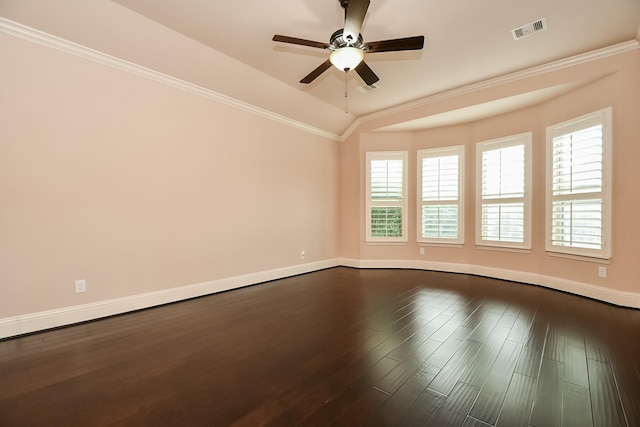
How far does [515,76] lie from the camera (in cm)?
369

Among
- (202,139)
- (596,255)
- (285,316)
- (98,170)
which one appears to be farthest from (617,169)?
(98,170)

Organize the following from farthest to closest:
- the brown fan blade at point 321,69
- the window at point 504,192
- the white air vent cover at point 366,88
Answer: the window at point 504,192, the white air vent cover at point 366,88, the brown fan blade at point 321,69

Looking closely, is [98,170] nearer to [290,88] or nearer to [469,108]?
[290,88]

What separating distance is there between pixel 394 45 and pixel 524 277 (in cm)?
394

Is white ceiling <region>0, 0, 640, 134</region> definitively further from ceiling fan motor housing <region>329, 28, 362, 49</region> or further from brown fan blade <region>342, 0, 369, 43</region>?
brown fan blade <region>342, 0, 369, 43</region>

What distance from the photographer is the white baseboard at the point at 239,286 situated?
2.49 metres

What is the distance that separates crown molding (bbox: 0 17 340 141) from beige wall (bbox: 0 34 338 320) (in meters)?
0.06

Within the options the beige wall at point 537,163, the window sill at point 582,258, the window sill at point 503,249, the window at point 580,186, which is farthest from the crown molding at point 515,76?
the window sill at point 503,249

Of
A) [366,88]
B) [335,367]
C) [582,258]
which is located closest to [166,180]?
[335,367]

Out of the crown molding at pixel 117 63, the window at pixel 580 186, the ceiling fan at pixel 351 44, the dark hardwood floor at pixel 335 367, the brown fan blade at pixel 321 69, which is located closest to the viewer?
the dark hardwood floor at pixel 335 367

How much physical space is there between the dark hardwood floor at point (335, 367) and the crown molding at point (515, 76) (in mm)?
2892

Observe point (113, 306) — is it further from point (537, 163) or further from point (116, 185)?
point (537, 163)

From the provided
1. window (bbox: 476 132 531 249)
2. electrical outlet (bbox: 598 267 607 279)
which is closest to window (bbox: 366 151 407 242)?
window (bbox: 476 132 531 249)

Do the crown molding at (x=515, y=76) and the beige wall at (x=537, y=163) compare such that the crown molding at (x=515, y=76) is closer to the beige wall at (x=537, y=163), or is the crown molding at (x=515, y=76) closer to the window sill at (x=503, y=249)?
the beige wall at (x=537, y=163)
